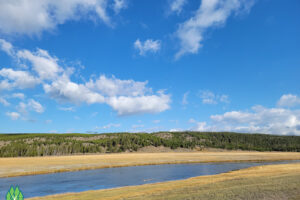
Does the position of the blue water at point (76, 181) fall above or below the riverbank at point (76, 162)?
above

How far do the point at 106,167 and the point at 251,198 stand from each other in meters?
71.5

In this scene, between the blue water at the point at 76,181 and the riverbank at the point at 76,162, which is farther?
the riverbank at the point at 76,162

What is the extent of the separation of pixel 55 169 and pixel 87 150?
113 m

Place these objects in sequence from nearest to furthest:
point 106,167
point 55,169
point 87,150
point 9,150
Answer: point 55,169 → point 106,167 → point 9,150 → point 87,150

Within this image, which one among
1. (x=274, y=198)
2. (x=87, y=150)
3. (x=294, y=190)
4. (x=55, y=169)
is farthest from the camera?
(x=87, y=150)

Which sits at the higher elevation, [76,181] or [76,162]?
[76,181]

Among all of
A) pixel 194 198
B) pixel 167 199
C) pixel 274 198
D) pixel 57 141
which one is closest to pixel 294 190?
pixel 274 198

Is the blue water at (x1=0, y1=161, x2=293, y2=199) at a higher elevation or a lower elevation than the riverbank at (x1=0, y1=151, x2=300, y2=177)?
higher

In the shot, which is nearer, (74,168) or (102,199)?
(102,199)

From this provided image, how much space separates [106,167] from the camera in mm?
86438

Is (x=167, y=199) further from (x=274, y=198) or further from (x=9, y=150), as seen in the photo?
(x=9, y=150)

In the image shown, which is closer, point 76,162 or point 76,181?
point 76,181

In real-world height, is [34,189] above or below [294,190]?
below

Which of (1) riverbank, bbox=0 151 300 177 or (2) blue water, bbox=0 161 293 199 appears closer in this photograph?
(2) blue water, bbox=0 161 293 199
